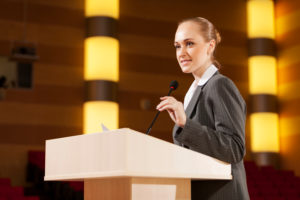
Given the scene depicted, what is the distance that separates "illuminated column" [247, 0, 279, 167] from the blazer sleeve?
4.51 m

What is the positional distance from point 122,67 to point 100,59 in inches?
12.5

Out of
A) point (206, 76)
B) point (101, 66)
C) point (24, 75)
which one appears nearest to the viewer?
point (206, 76)

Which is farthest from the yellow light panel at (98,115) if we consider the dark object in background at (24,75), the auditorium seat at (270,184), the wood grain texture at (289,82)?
the wood grain texture at (289,82)

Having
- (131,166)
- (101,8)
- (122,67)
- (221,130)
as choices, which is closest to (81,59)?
(122,67)

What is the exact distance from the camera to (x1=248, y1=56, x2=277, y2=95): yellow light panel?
17.5 ft

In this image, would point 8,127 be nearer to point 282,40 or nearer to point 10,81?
point 10,81

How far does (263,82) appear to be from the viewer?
5352 mm

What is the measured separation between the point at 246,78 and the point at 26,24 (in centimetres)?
259

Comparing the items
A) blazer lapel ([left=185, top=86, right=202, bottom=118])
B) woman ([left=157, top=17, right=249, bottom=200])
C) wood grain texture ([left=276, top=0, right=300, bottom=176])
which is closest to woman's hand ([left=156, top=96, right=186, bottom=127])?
woman ([left=157, top=17, right=249, bottom=200])

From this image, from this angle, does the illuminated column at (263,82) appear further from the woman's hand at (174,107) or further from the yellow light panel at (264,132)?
the woman's hand at (174,107)

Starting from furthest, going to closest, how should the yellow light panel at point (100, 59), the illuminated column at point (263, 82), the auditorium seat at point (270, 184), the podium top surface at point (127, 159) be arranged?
the illuminated column at point (263, 82) < the yellow light panel at point (100, 59) < the auditorium seat at point (270, 184) < the podium top surface at point (127, 159)

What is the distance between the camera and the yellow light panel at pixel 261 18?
5465 millimetres

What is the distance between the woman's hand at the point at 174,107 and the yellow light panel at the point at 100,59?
3.81 m

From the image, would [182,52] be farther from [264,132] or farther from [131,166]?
[264,132]
